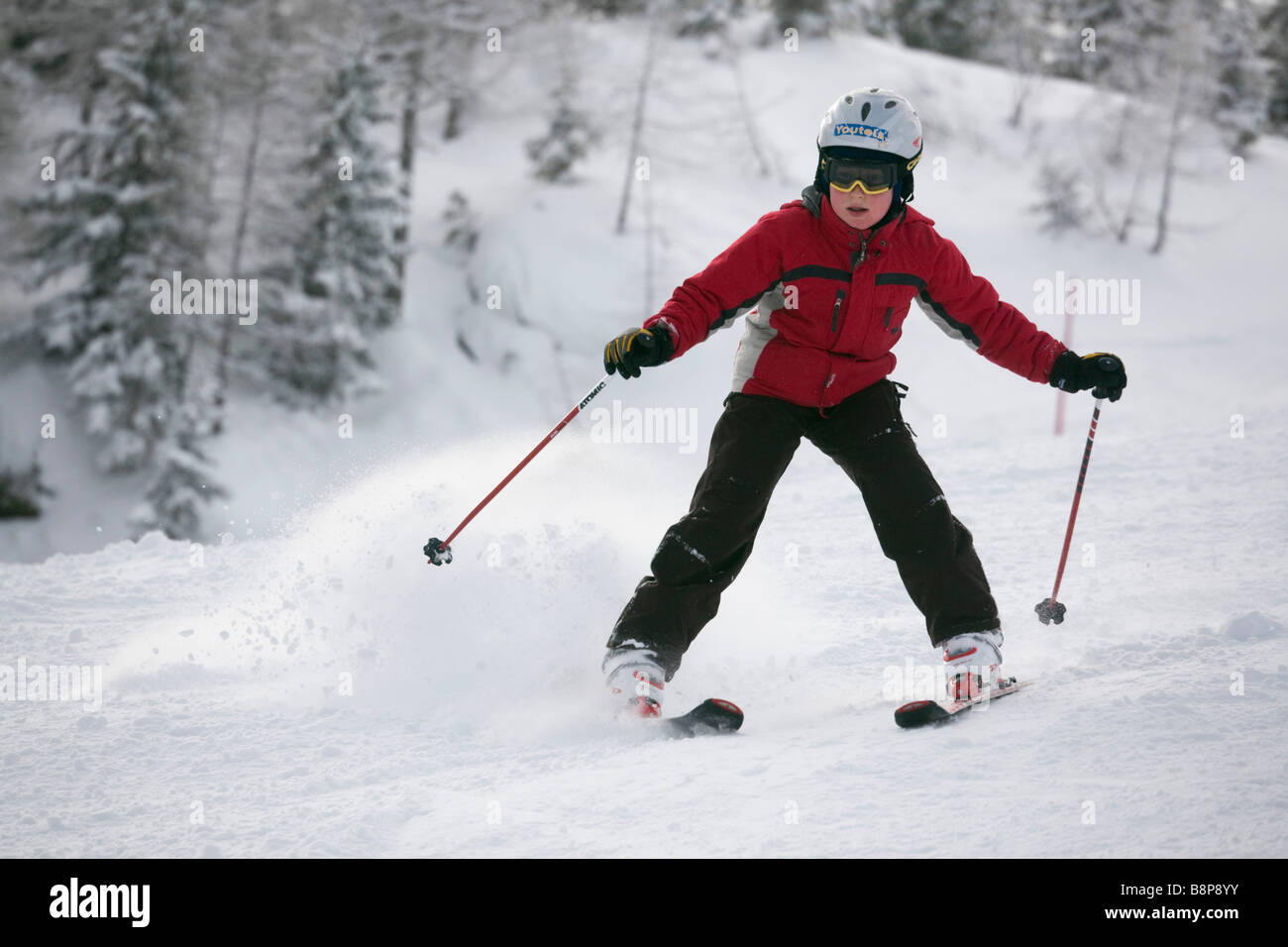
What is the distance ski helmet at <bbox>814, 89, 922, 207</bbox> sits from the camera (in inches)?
127

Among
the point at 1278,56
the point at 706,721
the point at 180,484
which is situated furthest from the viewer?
the point at 1278,56

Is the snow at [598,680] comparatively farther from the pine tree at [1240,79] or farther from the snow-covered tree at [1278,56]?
the snow-covered tree at [1278,56]

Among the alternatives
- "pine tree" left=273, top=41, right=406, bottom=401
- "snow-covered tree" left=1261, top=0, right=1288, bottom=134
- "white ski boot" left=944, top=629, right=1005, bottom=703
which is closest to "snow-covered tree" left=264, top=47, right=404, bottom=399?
"pine tree" left=273, top=41, right=406, bottom=401

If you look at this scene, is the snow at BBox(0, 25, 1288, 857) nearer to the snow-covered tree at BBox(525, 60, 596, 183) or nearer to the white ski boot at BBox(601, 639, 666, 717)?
the white ski boot at BBox(601, 639, 666, 717)

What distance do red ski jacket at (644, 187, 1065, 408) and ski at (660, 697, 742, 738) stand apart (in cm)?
105

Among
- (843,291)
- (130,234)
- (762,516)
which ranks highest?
(130,234)

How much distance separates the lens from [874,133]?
323 centimetres

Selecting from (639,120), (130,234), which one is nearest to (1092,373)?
(130,234)

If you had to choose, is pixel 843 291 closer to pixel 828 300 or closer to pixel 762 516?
pixel 828 300

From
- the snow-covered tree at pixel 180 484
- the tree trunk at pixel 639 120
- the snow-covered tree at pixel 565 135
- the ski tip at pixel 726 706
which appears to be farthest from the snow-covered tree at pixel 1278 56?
the ski tip at pixel 726 706

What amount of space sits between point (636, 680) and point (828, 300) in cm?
135

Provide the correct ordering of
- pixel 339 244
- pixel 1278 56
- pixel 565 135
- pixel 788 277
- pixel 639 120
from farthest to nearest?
1. pixel 1278 56
2. pixel 565 135
3. pixel 639 120
4. pixel 339 244
5. pixel 788 277

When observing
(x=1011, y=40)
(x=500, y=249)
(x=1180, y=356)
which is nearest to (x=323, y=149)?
(x=500, y=249)

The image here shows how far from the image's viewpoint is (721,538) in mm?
3342
